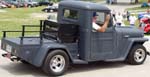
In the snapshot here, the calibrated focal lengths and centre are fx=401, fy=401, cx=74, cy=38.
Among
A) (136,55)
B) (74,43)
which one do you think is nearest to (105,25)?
(74,43)

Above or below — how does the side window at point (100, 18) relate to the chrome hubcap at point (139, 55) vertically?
above

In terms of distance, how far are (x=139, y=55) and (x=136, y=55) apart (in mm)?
146

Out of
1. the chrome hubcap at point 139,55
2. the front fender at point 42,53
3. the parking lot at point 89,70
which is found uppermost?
the front fender at point 42,53

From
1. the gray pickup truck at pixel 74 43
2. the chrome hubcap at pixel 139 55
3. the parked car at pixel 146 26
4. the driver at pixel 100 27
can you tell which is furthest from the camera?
the parked car at pixel 146 26

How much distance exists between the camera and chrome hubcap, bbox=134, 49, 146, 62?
1053 centimetres

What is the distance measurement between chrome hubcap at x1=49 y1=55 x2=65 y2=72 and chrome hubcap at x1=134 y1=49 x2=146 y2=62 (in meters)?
2.43

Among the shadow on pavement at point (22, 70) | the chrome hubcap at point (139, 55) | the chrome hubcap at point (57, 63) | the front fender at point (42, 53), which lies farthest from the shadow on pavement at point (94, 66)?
the front fender at point (42, 53)

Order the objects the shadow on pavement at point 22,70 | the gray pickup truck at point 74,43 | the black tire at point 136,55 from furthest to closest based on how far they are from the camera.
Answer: the black tire at point 136,55
the shadow on pavement at point 22,70
the gray pickup truck at point 74,43

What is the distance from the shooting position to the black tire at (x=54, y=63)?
28.4ft

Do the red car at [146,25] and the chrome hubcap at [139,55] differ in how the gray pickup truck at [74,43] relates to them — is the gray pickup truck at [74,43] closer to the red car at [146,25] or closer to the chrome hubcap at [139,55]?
the chrome hubcap at [139,55]

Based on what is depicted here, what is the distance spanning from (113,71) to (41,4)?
83.4 metres

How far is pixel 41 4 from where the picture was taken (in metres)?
92.2

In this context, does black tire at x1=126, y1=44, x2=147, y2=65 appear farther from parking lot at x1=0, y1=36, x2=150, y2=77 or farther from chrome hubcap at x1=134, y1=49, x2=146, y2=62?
parking lot at x1=0, y1=36, x2=150, y2=77

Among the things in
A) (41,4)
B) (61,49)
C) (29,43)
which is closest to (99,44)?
(61,49)
